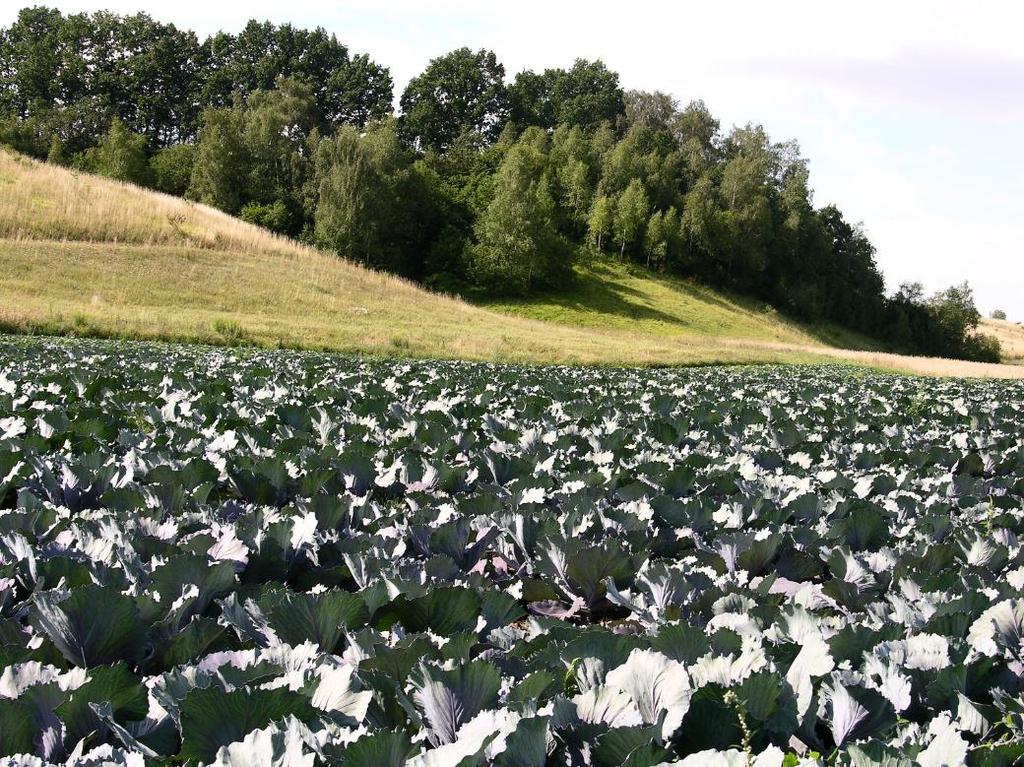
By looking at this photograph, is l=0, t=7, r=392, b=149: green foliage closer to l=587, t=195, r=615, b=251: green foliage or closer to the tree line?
the tree line

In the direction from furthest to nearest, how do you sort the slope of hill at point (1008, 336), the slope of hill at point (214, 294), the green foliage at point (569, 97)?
the green foliage at point (569, 97), the slope of hill at point (1008, 336), the slope of hill at point (214, 294)

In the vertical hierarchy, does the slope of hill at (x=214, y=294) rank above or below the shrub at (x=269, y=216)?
below

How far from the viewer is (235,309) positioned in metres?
42.0

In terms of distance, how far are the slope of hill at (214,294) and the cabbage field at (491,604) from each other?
84.4 ft

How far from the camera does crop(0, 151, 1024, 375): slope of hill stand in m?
32.1

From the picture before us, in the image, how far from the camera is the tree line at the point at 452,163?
268ft

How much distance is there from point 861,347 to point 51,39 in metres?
108

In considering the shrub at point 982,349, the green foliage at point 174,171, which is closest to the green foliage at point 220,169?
the green foliage at point 174,171

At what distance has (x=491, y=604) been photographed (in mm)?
2879

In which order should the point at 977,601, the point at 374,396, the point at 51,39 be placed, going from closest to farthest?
the point at 977,601 → the point at 374,396 → the point at 51,39

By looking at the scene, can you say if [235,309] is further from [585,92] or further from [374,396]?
[585,92]

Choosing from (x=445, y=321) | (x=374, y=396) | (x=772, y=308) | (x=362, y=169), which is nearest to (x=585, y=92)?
(x=772, y=308)

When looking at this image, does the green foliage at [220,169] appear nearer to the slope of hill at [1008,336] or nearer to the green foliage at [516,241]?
the green foliage at [516,241]

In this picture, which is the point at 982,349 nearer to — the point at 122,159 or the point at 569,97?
the point at 569,97
